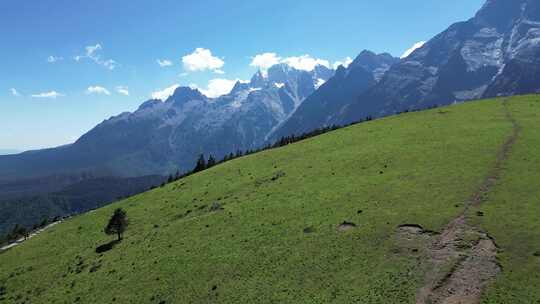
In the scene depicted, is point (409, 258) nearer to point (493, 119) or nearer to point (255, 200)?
point (255, 200)

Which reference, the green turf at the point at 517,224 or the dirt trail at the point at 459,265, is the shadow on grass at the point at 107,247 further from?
the green turf at the point at 517,224

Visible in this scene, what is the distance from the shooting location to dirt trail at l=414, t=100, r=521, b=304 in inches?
1297

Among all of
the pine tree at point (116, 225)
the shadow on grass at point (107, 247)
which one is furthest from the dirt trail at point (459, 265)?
the pine tree at point (116, 225)

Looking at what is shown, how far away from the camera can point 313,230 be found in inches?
1913

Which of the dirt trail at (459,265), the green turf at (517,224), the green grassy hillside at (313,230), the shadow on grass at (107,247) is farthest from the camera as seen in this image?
the shadow on grass at (107,247)

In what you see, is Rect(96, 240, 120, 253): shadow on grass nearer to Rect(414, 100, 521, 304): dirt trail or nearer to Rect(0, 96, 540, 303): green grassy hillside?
Rect(0, 96, 540, 303): green grassy hillside

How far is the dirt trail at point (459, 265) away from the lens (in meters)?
32.9

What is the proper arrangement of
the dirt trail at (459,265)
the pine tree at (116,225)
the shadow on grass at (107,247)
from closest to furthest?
the dirt trail at (459,265) → the shadow on grass at (107,247) → the pine tree at (116,225)

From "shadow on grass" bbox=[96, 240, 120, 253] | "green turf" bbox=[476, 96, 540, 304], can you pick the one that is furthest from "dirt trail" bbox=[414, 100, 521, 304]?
"shadow on grass" bbox=[96, 240, 120, 253]

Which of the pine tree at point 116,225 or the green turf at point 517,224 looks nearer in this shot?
the green turf at point 517,224

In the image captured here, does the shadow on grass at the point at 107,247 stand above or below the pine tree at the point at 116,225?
below

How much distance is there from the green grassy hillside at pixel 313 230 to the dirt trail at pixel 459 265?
103 centimetres

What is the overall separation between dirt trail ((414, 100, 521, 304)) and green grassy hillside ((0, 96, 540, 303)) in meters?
1.03

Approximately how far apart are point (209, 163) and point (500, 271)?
11433 centimetres
